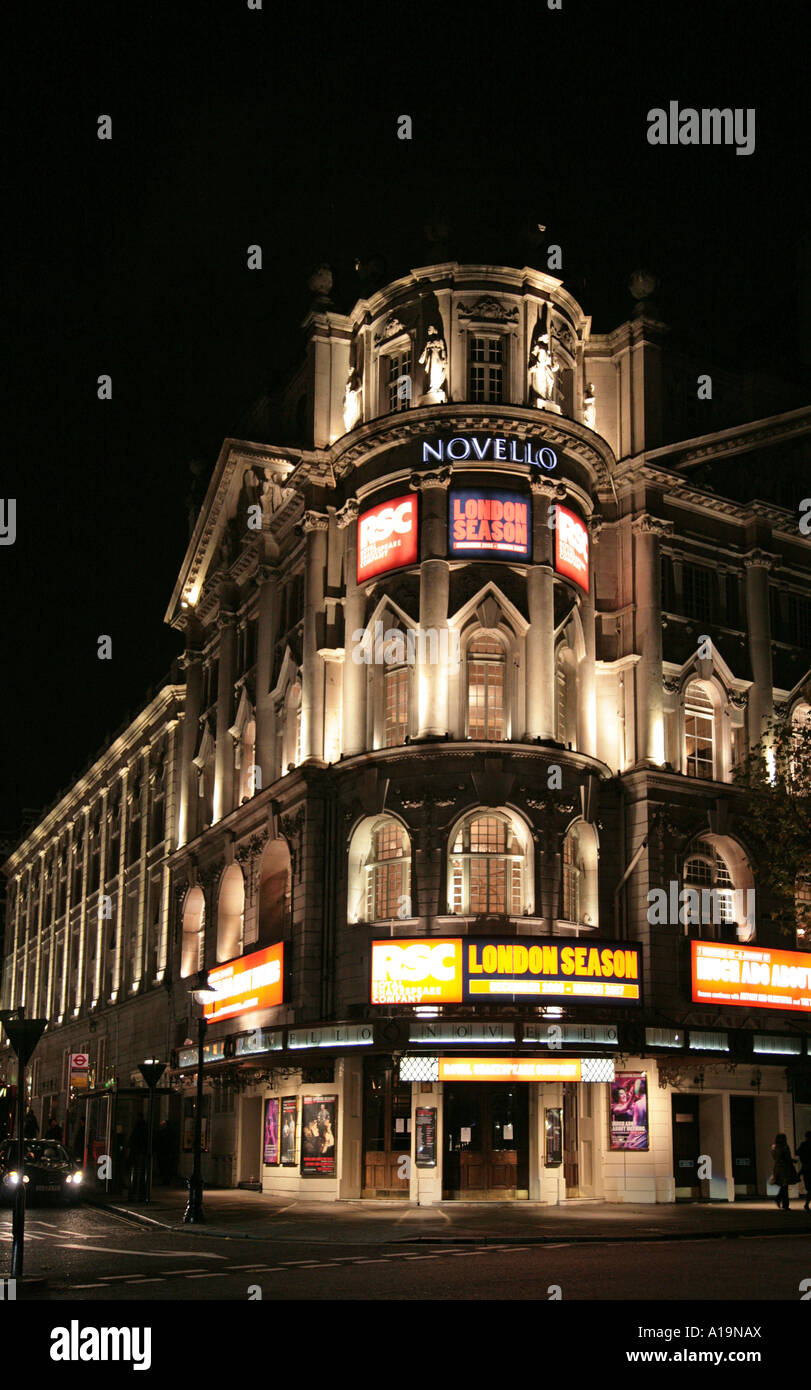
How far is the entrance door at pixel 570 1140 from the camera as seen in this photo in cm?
3791

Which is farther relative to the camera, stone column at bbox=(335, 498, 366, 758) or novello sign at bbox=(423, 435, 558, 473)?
stone column at bbox=(335, 498, 366, 758)

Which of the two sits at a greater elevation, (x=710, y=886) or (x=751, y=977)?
(x=710, y=886)

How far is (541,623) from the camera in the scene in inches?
1569

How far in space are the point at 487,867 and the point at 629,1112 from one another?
286 inches

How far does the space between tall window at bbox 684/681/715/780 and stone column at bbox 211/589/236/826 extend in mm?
16035

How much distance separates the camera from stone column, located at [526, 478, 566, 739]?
39344 mm

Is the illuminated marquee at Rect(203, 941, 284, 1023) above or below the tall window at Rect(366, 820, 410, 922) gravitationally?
below

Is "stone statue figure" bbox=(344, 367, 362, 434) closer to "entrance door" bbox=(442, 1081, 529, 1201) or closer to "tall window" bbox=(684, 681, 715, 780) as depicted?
"tall window" bbox=(684, 681, 715, 780)

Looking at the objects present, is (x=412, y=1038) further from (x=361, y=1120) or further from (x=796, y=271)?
(x=796, y=271)

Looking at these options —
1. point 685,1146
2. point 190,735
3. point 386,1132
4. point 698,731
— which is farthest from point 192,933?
point 685,1146

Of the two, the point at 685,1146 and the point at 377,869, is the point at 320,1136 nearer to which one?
the point at 377,869

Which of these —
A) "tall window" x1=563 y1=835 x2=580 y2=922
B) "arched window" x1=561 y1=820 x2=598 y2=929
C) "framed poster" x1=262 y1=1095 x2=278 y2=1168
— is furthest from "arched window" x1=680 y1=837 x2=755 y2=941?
"framed poster" x1=262 y1=1095 x2=278 y2=1168

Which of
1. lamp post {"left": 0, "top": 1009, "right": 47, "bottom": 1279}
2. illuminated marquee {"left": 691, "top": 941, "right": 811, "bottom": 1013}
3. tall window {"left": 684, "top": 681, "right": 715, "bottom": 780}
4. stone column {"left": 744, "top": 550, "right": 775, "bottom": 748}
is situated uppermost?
stone column {"left": 744, "top": 550, "right": 775, "bottom": 748}
